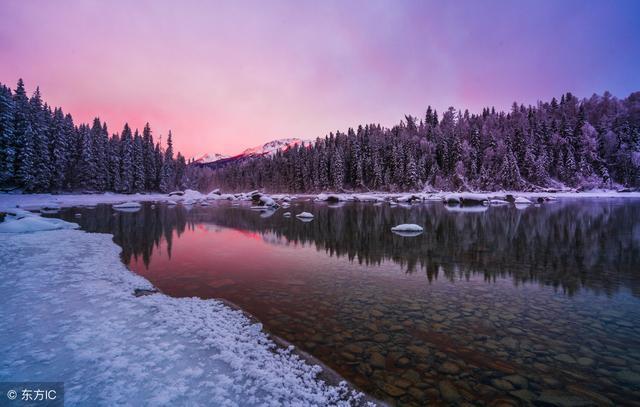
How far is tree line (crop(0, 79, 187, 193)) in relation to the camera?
44.0 m

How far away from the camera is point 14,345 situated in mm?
4738

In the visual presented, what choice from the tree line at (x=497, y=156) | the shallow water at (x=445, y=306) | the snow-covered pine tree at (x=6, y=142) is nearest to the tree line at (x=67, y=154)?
the snow-covered pine tree at (x=6, y=142)

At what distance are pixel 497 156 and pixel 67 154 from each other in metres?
105

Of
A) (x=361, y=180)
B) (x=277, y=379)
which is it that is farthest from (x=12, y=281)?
(x=361, y=180)

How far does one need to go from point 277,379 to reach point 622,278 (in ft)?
38.7

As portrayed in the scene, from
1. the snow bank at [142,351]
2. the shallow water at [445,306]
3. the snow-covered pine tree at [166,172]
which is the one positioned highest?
the snow-covered pine tree at [166,172]

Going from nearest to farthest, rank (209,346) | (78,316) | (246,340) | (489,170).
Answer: (209,346) < (246,340) < (78,316) < (489,170)

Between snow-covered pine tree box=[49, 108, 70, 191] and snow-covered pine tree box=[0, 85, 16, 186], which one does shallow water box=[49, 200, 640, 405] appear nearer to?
snow-covered pine tree box=[0, 85, 16, 186]

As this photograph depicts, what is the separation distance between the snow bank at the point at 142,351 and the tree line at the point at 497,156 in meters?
82.3

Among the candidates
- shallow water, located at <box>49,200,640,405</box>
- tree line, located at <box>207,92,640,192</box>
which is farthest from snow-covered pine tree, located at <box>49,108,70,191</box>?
tree line, located at <box>207,92,640,192</box>

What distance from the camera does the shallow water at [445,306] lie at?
451 centimetres

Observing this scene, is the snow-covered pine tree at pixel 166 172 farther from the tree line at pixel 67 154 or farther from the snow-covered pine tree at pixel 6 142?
the snow-covered pine tree at pixel 6 142

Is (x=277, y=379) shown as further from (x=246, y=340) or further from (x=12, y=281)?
(x=12, y=281)

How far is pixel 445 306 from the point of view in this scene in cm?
746
